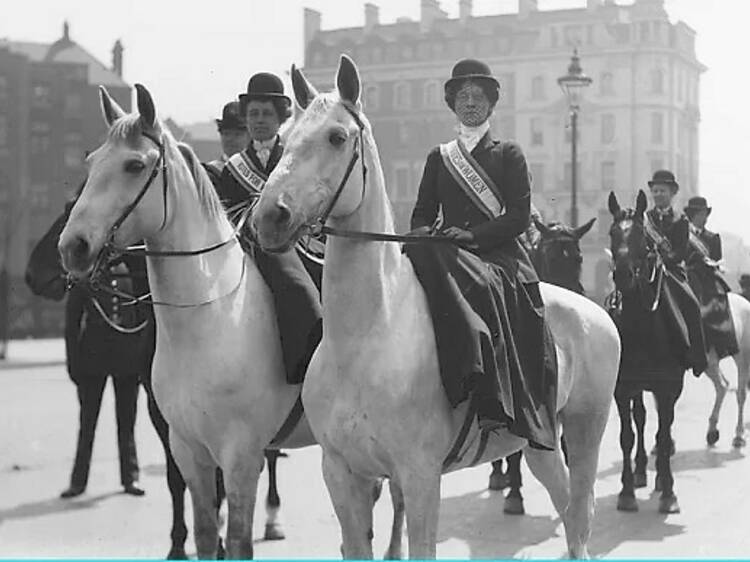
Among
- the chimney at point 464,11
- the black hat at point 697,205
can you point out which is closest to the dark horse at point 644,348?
the black hat at point 697,205

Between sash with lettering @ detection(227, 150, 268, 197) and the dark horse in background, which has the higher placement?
sash with lettering @ detection(227, 150, 268, 197)

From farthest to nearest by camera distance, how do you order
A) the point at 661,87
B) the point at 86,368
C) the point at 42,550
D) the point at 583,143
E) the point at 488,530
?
the point at 583,143 → the point at 661,87 → the point at 86,368 → the point at 488,530 → the point at 42,550

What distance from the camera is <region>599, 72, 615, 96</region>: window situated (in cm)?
4825

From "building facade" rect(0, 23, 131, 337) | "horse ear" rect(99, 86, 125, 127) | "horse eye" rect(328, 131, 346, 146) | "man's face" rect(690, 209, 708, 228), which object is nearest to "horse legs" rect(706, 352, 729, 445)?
"man's face" rect(690, 209, 708, 228)

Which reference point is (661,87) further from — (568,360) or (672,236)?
(568,360)

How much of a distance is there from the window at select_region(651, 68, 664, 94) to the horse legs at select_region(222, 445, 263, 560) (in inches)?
1462

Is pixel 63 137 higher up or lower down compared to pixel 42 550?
higher up

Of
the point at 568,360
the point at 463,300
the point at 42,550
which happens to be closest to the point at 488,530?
the point at 568,360

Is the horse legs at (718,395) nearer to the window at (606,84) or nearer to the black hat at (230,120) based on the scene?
the black hat at (230,120)

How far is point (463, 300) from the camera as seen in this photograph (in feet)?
16.6

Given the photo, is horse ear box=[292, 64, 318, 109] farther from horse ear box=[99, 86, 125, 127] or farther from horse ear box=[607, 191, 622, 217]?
horse ear box=[607, 191, 622, 217]

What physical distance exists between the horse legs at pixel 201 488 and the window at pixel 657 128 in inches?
1343

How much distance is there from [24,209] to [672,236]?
23104 mm

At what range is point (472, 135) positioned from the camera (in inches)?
230
